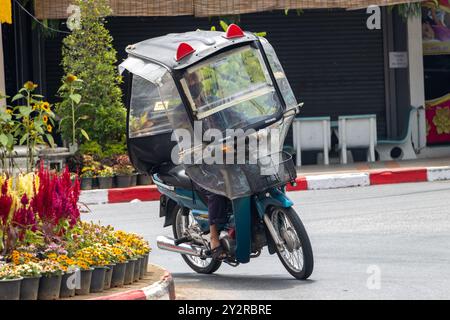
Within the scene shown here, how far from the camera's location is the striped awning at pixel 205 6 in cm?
1750

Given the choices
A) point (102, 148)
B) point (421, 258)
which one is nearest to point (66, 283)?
point (421, 258)

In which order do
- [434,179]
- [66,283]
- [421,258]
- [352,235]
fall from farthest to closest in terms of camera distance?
[434,179], [352,235], [421,258], [66,283]

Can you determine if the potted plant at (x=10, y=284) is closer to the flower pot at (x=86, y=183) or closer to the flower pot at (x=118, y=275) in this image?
the flower pot at (x=118, y=275)

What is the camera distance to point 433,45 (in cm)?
1969

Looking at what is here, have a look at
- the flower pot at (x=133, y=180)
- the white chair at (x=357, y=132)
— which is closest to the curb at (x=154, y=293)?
the flower pot at (x=133, y=180)

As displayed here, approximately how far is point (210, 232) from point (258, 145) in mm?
913

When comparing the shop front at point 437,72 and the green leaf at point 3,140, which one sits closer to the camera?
the green leaf at point 3,140

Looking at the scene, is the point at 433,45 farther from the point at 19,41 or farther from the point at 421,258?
the point at 421,258

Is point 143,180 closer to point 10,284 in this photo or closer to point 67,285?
point 67,285

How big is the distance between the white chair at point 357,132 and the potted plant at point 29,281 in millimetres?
10936

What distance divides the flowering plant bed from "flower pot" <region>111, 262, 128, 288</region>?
1.2 inches

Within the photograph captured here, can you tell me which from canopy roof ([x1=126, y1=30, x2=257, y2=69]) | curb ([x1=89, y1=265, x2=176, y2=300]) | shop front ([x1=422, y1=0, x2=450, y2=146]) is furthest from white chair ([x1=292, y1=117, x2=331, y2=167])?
curb ([x1=89, y1=265, x2=176, y2=300])

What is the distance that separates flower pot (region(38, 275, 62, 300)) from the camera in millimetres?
7855

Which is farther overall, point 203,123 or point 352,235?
point 352,235
